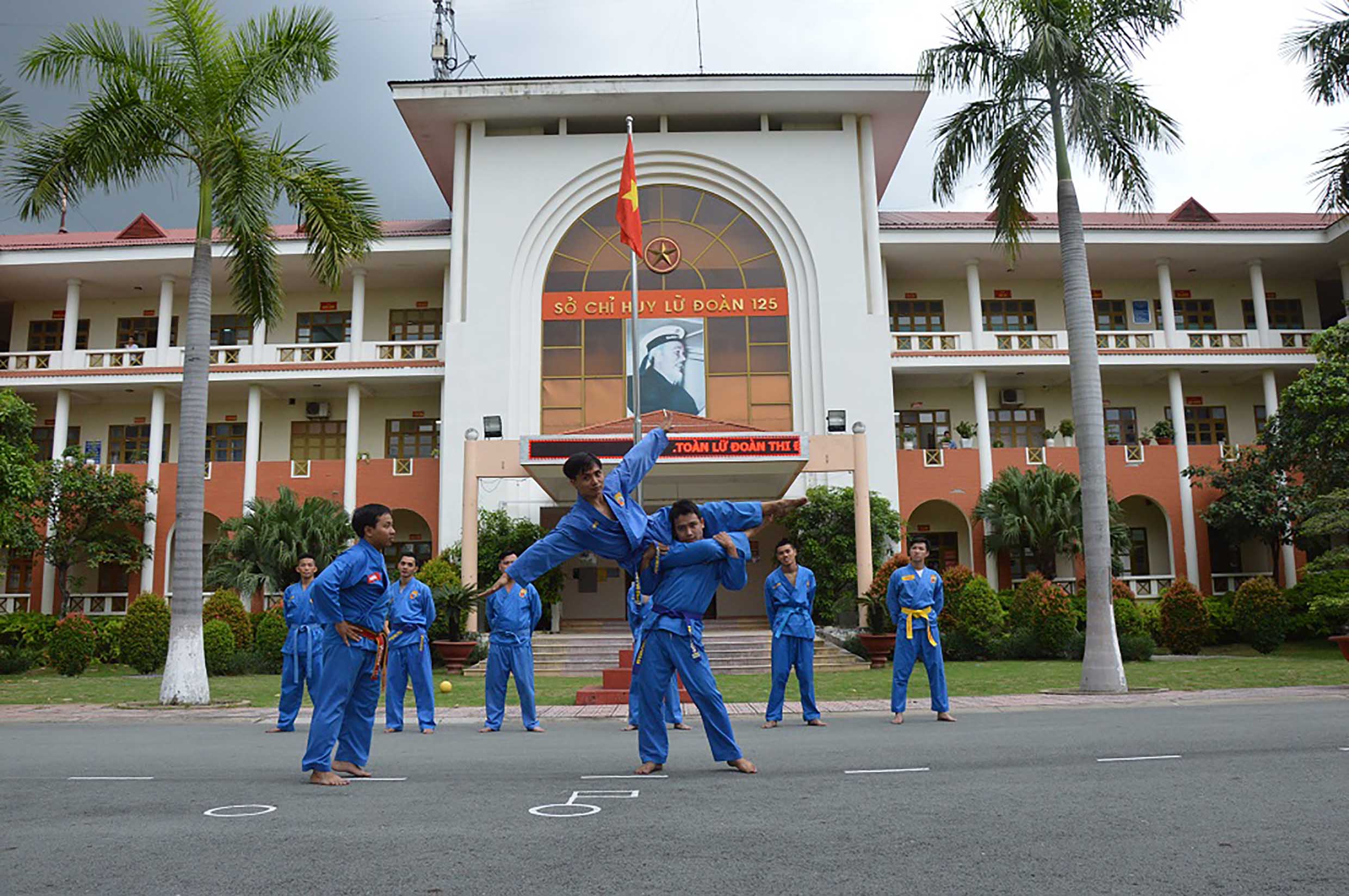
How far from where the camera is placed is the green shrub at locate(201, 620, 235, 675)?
19.7 meters

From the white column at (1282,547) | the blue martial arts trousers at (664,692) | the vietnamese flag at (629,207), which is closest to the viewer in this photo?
the blue martial arts trousers at (664,692)

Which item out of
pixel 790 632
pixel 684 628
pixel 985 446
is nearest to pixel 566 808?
pixel 684 628

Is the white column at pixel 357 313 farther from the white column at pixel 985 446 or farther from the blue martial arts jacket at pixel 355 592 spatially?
the blue martial arts jacket at pixel 355 592

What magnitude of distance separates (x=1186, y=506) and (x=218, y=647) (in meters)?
23.4

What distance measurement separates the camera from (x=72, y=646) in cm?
1986

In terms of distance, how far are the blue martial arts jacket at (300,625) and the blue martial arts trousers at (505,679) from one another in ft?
6.43

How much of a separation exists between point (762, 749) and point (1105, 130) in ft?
38.0

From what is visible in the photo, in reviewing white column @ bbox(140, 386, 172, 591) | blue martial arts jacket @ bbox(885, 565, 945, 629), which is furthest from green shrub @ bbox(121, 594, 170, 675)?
blue martial arts jacket @ bbox(885, 565, 945, 629)

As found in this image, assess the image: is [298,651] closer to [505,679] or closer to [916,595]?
[505,679]

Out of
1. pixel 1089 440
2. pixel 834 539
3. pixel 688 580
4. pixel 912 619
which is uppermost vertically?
pixel 1089 440

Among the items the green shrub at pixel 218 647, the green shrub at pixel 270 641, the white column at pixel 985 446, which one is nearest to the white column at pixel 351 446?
the green shrub at pixel 270 641

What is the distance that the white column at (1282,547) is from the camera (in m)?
27.5

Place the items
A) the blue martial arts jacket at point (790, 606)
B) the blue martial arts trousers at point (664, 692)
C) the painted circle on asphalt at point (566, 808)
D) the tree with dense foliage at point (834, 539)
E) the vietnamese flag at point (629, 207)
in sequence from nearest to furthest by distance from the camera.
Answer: the painted circle on asphalt at point (566, 808) < the blue martial arts trousers at point (664, 692) < the blue martial arts jacket at point (790, 606) < the vietnamese flag at point (629, 207) < the tree with dense foliage at point (834, 539)

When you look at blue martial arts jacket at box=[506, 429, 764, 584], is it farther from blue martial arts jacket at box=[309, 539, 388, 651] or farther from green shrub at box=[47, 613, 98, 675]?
green shrub at box=[47, 613, 98, 675]
